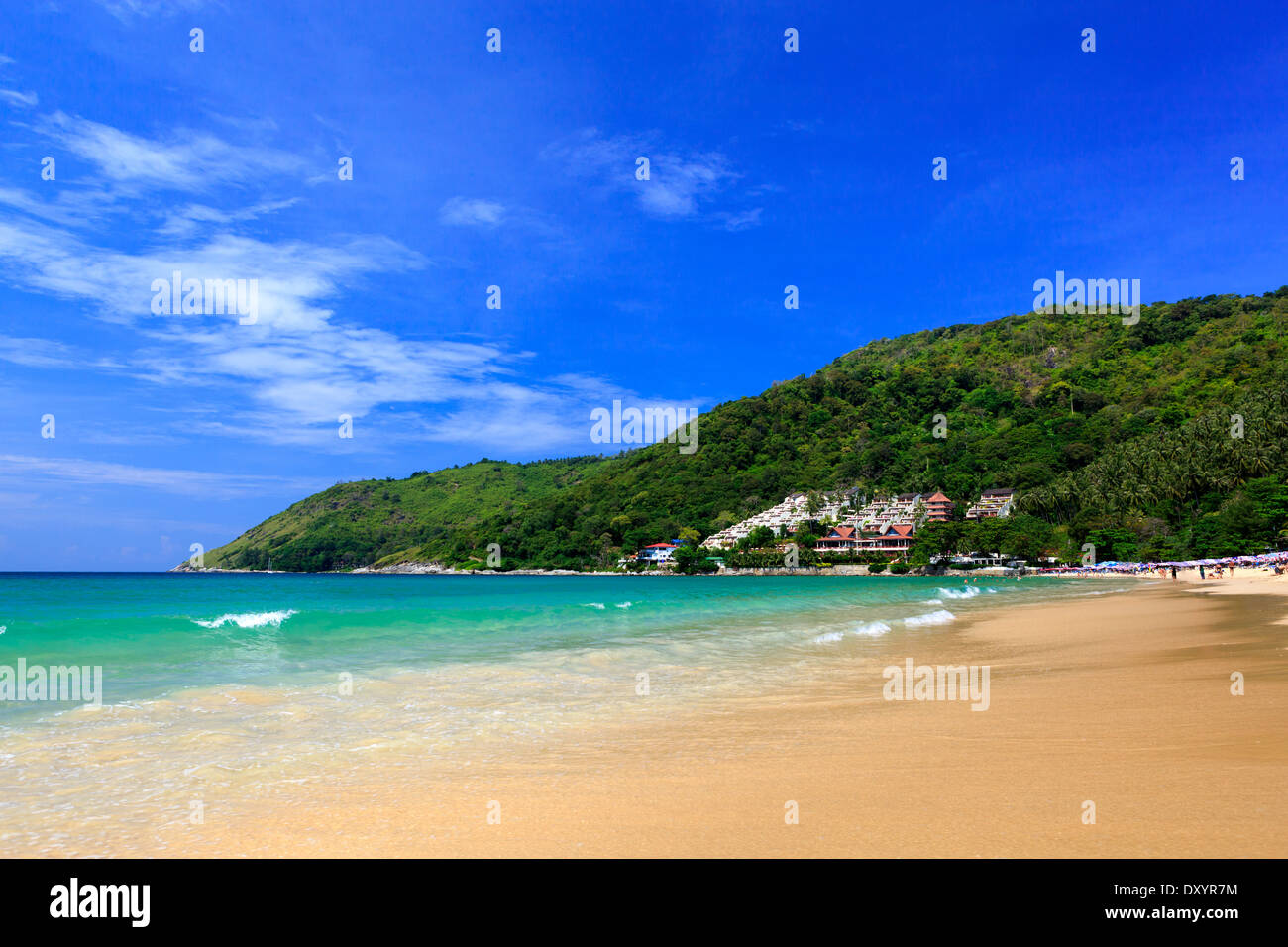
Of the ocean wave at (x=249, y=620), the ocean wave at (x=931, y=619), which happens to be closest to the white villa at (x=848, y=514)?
the ocean wave at (x=931, y=619)

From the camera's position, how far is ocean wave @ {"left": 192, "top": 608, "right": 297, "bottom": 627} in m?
22.4

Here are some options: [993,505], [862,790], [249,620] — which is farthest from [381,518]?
[862,790]

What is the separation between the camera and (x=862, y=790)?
5137 mm

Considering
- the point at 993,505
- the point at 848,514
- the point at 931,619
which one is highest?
the point at 993,505

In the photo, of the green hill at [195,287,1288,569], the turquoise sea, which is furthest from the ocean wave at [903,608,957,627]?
the green hill at [195,287,1288,569]

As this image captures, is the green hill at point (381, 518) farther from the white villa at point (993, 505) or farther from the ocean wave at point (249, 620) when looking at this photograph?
the ocean wave at point (249, 620)

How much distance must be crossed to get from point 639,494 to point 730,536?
2528 cm

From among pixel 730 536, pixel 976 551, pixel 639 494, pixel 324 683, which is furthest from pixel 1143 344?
pixel 324 683

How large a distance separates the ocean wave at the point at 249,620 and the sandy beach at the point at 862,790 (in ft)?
64.6

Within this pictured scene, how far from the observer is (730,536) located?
12744 centimetres

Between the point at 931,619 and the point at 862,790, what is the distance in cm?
2007

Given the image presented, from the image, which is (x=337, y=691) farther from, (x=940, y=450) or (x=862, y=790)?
(x=940, y=450)
